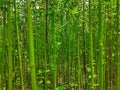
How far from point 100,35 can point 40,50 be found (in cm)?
470

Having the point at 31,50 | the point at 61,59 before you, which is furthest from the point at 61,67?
the point at 31,50

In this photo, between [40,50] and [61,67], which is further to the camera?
[61,67]

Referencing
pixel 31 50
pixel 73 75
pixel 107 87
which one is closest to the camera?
pixel 31 50

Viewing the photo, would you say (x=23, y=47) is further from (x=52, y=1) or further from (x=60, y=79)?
(x=52, y=1)

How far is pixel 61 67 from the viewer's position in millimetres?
10375

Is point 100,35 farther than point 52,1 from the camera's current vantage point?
No

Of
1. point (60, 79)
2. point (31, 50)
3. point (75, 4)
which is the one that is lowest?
point (60, 79)

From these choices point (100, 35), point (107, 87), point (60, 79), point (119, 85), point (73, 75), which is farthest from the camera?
point (60, 79)

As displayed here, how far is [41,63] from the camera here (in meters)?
8.44

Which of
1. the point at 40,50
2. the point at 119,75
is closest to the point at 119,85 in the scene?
the point at 119,75

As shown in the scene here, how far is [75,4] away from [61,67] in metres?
6.51

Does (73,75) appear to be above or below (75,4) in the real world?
below

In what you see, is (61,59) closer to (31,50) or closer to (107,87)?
(107,87)

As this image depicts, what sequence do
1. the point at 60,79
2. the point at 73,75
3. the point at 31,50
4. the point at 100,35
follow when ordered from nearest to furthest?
1. the point at 31,50
2. the point at 100,35
3. the point at 73,75
4. the point at 60,79
